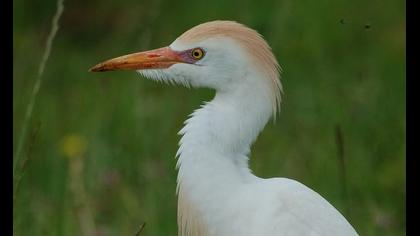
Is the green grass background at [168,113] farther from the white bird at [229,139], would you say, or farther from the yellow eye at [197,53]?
the yellow eye at [197,53]

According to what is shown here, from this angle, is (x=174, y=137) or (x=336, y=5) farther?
(x=336, y=5)

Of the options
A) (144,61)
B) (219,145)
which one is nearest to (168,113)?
(144,61)

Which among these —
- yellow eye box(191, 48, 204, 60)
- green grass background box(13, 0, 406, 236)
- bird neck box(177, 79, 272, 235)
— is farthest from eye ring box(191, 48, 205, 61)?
green grass background box(13, 0, 406, 236)

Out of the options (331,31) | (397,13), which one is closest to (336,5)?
(331,31)

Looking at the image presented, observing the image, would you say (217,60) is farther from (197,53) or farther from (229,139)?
(229,139)

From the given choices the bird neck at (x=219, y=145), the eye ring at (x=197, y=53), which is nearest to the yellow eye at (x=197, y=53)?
the eye ring at (x=197, y=53)

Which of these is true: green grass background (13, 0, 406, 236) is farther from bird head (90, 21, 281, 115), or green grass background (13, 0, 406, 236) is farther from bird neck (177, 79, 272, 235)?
bird neck (177, 79, 272, 235)

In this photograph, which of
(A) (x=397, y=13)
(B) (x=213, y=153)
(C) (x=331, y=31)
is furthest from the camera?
(A) (x=397, y=13)

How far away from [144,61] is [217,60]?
0.84ft

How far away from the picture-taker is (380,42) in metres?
9.52

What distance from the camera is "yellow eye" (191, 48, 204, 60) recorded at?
434 cm

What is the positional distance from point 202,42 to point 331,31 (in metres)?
4.98

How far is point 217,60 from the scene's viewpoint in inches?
171

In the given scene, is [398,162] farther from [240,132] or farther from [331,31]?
[240,132]
